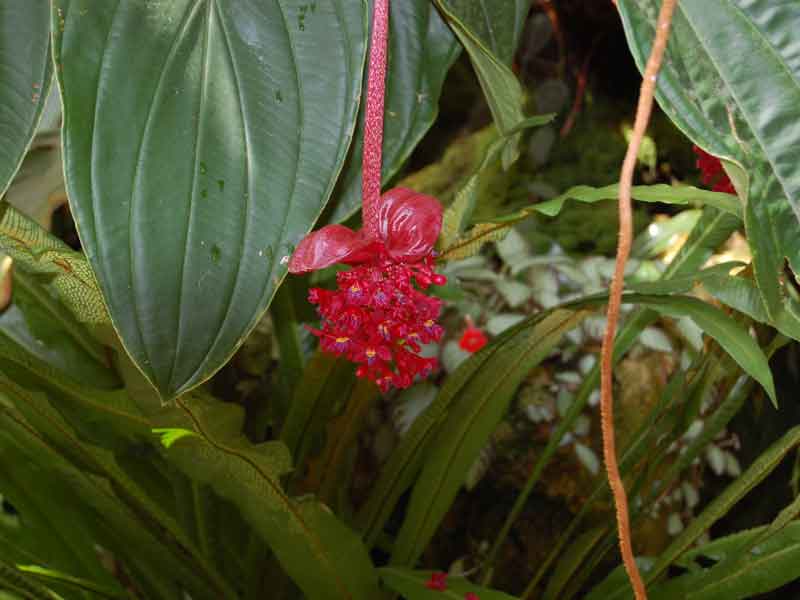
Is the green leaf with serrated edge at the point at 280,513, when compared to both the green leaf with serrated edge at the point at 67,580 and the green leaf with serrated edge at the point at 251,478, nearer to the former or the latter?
the green leaf with serrated edge at the point at 251,478

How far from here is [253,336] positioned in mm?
1180

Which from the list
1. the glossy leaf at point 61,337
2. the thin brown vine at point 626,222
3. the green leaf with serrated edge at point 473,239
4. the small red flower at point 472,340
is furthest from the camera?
the small red flower at point 472,340

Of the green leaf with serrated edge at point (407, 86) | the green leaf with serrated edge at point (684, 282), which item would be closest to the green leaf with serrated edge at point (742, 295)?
the green leaf with serrated edge at point (684, 282)

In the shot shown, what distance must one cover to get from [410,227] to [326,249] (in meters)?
0.05

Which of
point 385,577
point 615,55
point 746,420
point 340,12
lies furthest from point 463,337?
point 615,55

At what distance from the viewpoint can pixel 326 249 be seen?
438 millimetres

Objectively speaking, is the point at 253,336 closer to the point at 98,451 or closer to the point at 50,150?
the point at 50,150

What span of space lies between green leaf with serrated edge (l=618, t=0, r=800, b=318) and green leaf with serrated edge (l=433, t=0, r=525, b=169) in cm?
13

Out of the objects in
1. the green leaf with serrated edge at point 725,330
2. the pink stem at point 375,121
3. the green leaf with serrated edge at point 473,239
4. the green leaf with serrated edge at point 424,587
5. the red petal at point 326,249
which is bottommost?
the green leaf with serrated edge at point 424,587

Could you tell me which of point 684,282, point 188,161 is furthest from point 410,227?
point 684,282

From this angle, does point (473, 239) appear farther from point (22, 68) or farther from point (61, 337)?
point (61, 337)

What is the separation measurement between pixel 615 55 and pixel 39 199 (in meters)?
1.17

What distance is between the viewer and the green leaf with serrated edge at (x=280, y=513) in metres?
0.61

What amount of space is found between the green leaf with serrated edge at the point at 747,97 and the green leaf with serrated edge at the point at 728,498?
0.71 feet
